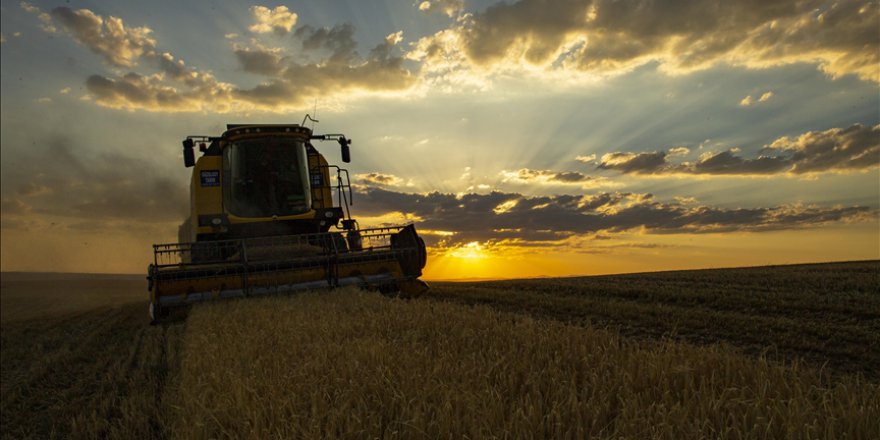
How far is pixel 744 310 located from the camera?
34.8ft

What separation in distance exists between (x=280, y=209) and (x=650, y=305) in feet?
27.1

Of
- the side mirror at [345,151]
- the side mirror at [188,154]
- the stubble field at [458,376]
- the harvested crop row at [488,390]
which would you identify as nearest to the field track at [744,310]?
the stubble field at [458,376]

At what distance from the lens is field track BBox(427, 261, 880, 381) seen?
7676mm

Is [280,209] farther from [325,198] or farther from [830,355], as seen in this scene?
[830,355]

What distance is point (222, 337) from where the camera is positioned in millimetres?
6016

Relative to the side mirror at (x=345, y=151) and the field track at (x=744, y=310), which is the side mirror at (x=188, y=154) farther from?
the field track at (x=744, y=310)

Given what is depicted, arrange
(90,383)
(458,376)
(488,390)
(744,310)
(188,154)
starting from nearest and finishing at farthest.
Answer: (488,390), (458,376), (90,383), (744,310), (188,154)

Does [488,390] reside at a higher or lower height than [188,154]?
lower

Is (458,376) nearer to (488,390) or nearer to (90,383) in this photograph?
(488,390)

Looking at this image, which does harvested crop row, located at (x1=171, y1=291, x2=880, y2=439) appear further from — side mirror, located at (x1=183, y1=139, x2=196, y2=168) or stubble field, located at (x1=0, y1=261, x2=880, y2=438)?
side mirror, located at (x1=183, y1=139, x2=196, y2=168)

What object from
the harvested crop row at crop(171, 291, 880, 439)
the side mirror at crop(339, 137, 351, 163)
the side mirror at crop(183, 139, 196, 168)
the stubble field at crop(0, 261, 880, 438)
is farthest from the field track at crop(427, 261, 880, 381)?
the side mirror at crop(183, 139, 196, 168)

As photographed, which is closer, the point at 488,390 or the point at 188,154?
the point at 488,390

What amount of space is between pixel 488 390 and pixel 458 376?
19.9 inches

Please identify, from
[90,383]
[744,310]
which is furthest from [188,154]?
[744,310]
